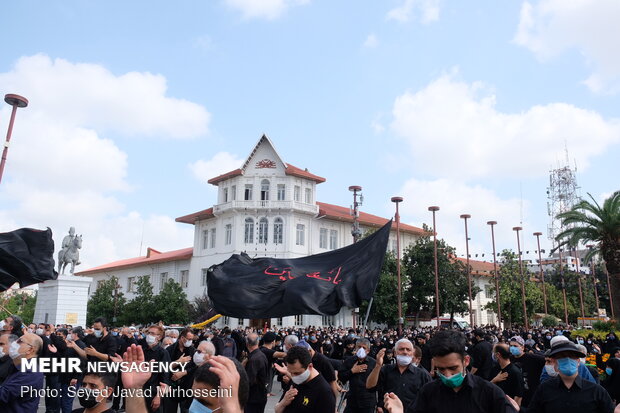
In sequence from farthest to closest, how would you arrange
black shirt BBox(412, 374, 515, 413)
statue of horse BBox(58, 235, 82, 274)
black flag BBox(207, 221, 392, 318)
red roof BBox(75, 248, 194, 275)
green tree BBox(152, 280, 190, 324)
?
red roof BBox(75, 248, 194, 275)
green tree BBox(152, 280, 190, 324)
statue of horse BBox(58, 235, 82, 274)
black flag BBox(207, 221, 392, 318)
black shirt BBox(412, 374, 515, 413)

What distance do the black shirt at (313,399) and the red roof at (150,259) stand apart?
158 feet

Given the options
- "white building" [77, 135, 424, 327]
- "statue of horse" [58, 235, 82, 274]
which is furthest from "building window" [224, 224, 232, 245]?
"statue of horse" [58, 235, 82, 274]

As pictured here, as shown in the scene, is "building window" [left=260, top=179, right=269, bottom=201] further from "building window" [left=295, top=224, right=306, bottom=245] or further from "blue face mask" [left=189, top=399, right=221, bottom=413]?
"blue face mask" [left=189, top=399, right=221, bottom=413]

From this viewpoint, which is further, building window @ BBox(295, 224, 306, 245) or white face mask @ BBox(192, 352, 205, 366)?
building window @ BBox(295, 224, 306, 245)

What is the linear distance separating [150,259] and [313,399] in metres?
55.6

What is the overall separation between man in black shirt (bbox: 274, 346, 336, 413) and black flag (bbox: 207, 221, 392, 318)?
23.8 feet

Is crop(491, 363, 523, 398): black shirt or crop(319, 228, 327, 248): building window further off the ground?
crop(319, 228, 327, 248): building window

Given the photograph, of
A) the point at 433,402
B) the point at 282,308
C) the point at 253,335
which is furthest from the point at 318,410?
the point at 282,308

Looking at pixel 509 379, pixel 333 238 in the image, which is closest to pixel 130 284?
pixel 333 238

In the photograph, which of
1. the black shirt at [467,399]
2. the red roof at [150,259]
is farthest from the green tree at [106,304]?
the black shirt at [467,399]

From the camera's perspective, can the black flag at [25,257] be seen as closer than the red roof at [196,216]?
Yes

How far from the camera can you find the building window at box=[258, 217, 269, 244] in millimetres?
46312

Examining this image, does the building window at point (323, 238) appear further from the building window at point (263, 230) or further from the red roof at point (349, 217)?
the building window at point (263, 230)

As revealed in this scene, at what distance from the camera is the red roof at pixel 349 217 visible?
49.3m
